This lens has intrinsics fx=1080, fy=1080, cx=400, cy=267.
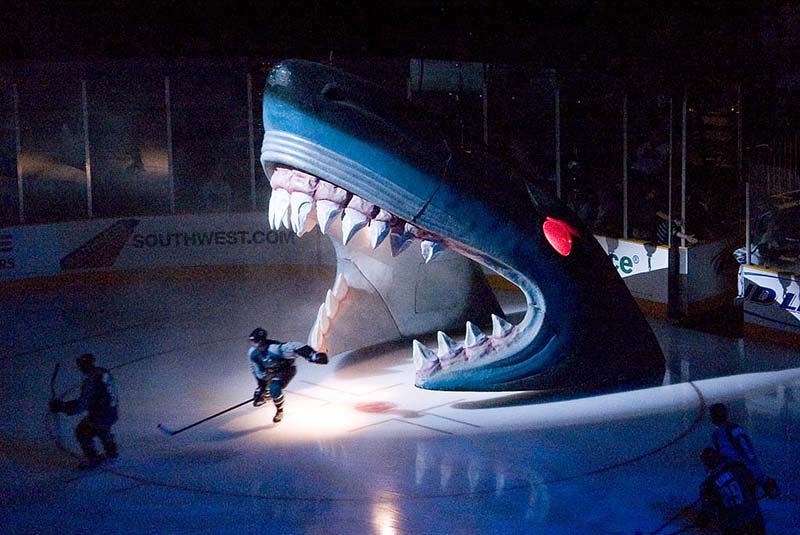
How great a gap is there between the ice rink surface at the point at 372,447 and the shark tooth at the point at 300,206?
5.79 feet

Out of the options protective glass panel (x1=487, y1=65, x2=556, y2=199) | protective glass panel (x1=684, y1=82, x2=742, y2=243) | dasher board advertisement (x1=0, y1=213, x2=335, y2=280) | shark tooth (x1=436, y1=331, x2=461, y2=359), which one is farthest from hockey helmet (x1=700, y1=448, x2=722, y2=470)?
dasher board advertisement (x1=0, y1=213, x2=335, y2=280)

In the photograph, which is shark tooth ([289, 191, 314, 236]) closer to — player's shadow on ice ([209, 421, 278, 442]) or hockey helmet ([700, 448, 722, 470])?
player's shadow on ice ([209, 421, 278, 442])

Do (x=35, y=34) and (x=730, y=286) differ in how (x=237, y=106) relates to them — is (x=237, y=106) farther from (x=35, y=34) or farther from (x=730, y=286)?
(x=730, y=286)

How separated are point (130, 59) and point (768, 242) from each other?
14035 mm

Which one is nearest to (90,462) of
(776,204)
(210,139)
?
(776,204)

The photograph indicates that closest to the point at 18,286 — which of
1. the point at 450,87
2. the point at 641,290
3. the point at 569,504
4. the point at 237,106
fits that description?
the point at 237,106

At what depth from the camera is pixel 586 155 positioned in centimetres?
1672

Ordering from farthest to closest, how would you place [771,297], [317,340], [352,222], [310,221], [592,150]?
[592,150] → [771,297] → [317,340] → [310,221] → [352,222]

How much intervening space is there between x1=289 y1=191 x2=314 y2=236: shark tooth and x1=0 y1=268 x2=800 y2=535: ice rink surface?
1.77m

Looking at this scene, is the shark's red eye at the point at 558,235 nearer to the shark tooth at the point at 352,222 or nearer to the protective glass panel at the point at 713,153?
the shark tooth at the point at 352,222

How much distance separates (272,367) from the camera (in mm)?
9258

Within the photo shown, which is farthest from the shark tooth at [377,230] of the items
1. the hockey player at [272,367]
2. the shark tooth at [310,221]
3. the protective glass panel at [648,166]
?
the protective glass panel at [648,166]

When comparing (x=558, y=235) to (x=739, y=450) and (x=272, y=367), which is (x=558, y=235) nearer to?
(x=272, y=367)

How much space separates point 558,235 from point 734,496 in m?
3.57
